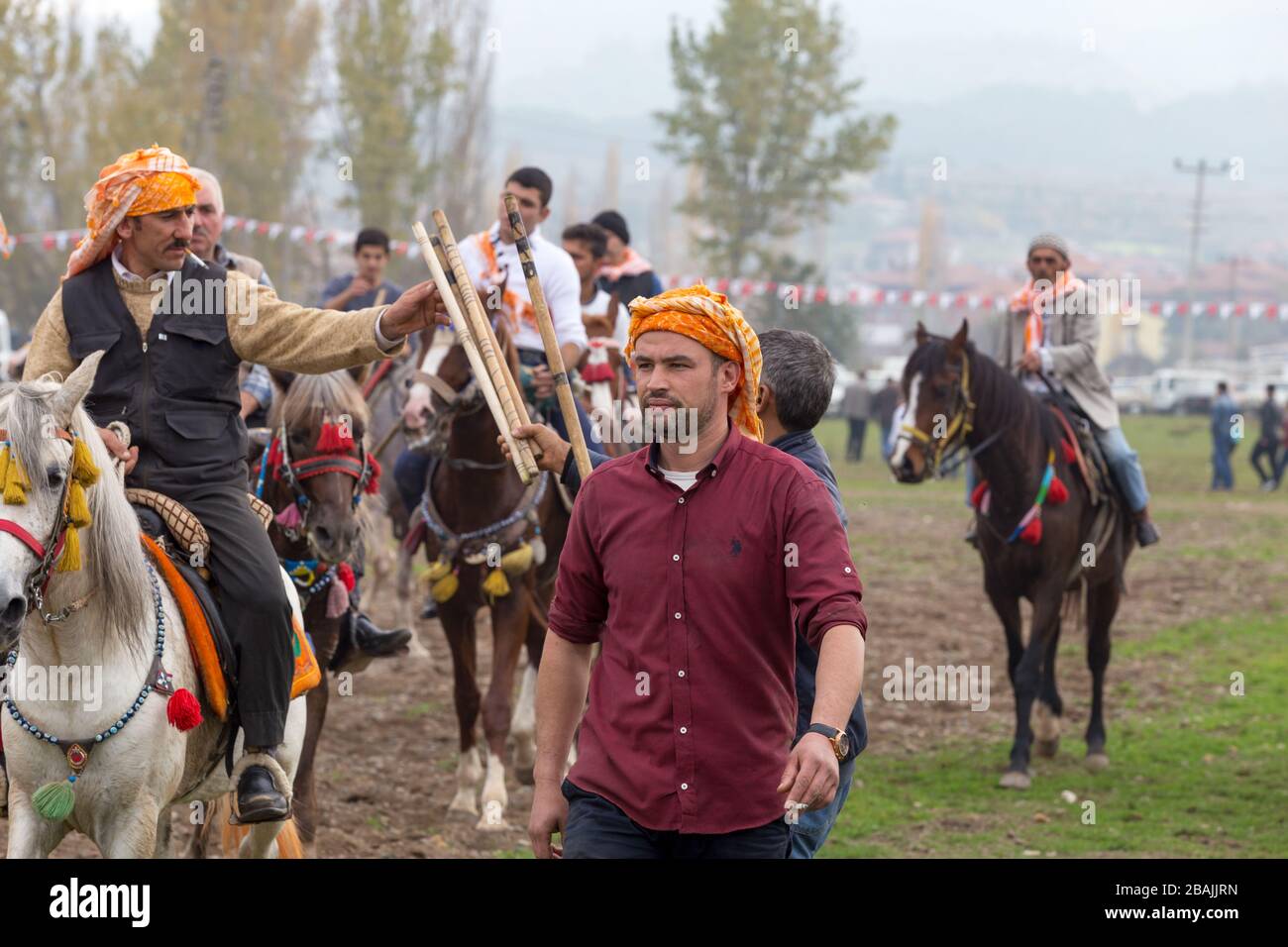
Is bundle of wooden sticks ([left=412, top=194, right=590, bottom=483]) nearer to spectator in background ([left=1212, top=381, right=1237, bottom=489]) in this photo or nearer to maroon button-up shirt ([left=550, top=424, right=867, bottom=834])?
maroon button-up shirt ([left=550, top=424, right=867, bottom=834])

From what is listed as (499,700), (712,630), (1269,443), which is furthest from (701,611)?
(1269,443)

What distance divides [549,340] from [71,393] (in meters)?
1.30

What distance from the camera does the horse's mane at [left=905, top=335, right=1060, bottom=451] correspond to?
912cm

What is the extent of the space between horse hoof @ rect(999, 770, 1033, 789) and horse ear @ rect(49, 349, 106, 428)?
6.03m

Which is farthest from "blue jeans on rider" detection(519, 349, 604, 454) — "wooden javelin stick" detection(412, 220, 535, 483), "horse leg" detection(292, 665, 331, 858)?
"wooden javelin stick" detection(412, 220, 535, 483)

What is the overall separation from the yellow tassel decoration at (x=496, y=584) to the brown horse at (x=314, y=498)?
109cm

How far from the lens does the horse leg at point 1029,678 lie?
8938 millimetres

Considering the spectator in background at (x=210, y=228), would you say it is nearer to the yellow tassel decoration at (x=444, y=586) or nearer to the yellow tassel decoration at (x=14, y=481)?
the yellow tassel decoration at (x=444, y=586)

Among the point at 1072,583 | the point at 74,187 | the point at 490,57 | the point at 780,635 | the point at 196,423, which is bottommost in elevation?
the point at 1072,583

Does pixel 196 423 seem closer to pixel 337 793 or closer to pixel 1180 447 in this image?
pixel 337 793

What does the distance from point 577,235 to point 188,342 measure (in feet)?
17.4

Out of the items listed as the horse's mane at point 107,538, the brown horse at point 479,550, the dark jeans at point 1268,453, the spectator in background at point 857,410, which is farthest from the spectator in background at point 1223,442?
the horse's mane at point 107,538

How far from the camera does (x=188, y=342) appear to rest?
5.00 meters

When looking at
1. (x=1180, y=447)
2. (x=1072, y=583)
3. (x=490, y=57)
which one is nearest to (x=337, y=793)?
(x=1072, y=583)
